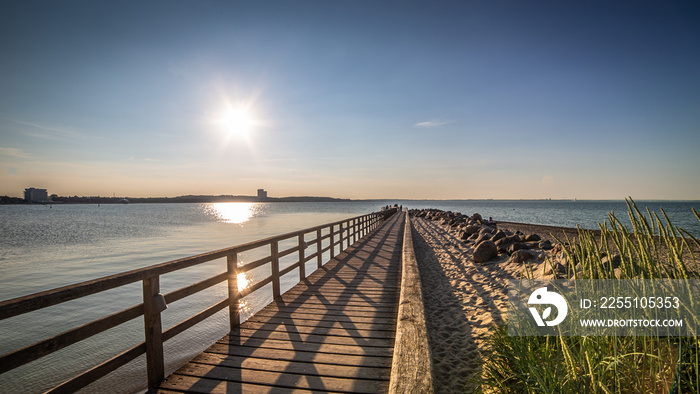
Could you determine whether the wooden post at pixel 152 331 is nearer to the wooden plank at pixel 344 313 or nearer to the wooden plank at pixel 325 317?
the wooden plank at pixel 325 317

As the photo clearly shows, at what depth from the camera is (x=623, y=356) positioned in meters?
2.05

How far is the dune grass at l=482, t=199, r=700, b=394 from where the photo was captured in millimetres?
2172

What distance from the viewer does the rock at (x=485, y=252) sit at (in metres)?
9.38

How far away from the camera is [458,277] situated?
8.32m

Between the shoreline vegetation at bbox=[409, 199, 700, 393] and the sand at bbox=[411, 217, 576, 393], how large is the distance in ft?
0.05

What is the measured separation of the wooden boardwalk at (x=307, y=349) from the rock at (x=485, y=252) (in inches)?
166

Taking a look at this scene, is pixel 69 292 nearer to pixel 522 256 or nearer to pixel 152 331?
pixel 152 331

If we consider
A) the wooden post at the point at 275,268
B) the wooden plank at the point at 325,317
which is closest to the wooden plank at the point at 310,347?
the wooden plank at the point at 325,317

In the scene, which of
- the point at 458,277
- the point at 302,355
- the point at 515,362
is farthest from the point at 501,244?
the point at 302,355

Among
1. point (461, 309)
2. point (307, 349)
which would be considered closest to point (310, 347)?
point (307, 349)

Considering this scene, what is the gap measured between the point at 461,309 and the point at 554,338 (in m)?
2.78

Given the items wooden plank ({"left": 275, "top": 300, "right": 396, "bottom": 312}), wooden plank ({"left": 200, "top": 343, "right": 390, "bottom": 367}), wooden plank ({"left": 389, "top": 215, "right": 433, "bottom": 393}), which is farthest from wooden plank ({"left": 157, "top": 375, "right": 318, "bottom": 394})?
wooden plank ({"left": 275, "top": 300, "right": 396, "bottom": 312})

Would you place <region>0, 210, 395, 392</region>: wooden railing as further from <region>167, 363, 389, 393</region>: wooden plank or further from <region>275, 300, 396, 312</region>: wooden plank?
<region>275, 300, 396, 312</region>: wooden plank

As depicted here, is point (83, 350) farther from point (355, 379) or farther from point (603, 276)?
point (603, 276)
